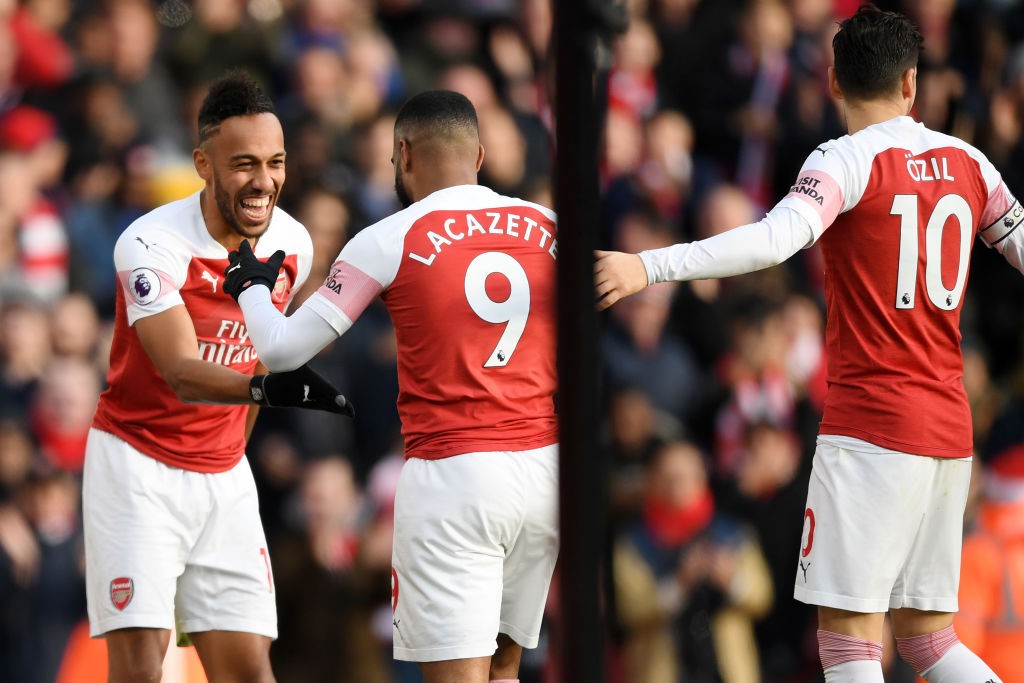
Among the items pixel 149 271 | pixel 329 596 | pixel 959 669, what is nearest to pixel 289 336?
pixel 149 271

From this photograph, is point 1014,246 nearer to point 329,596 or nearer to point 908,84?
point 908,84

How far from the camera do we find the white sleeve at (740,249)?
4.11 m

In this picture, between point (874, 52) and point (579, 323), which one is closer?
point (579, 323)

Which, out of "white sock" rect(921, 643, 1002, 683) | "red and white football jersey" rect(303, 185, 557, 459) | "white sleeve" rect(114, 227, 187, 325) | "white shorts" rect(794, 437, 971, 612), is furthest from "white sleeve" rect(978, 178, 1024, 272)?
"white sleeve" rect(114, 227, 187, 325)

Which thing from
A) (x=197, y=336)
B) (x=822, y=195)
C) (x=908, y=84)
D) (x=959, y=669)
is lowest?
(x=959, y=669)

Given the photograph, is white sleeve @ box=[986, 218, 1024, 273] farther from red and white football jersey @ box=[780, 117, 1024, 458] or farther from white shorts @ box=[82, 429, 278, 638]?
white shorts @ box=[82, 429, 278, 638]

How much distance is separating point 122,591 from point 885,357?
7.72 feet

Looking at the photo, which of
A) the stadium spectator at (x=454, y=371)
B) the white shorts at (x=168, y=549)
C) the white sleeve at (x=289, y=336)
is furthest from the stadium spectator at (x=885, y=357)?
the white shorts at (x=168, y=549)

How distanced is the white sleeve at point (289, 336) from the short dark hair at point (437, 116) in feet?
2.00

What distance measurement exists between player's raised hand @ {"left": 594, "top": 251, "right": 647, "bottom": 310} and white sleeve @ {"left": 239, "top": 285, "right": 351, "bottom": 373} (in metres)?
0.68

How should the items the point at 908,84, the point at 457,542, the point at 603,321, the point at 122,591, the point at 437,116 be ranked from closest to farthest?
the point at 457,542, the point at 437,116, the point at 908,84, the point at 122,591, the point at 603,321

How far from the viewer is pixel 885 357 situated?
14.3ft

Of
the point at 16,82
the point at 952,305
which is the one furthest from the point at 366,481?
the point at 952,305

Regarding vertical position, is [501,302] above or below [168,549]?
above
